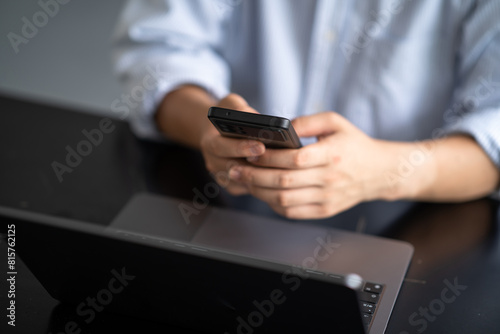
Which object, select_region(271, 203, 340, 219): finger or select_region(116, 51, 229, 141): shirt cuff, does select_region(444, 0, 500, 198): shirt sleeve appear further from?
select_region(116, 51, 229, 141): shirt cuff

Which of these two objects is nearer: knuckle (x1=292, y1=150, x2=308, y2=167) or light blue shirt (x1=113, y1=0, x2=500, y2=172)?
knuckle (x1=292, y1=150, x2=308, y2=167)

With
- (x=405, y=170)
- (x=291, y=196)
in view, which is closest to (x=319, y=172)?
(x=291, y=196)

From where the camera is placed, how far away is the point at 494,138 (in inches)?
46.0

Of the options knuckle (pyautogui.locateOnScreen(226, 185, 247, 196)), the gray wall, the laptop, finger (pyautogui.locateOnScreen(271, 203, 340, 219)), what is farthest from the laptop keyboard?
the gray wall

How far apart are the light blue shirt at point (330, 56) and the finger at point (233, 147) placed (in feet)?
0.97

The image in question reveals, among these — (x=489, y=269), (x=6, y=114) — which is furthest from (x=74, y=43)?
(x=489, y=269)

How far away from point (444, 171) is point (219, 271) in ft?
2.01

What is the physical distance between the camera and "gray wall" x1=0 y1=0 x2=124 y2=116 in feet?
9.42

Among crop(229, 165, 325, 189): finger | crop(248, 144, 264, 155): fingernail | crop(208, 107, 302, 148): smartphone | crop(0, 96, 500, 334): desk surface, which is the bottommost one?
crop(0, 96, 500, 334): desk surface

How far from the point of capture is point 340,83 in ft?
4.58

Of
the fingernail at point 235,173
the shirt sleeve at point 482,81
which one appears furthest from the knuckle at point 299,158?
the shirt sleeve at point 482,81

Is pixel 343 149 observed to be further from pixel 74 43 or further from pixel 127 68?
pixel 74 43

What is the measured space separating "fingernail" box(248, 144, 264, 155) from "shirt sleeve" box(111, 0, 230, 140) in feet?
1.23

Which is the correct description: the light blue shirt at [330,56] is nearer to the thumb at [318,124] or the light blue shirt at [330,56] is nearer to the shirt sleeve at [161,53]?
the shirt sleeve at [161,53]
